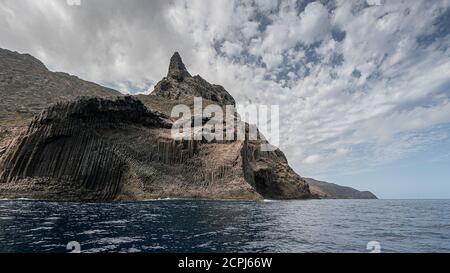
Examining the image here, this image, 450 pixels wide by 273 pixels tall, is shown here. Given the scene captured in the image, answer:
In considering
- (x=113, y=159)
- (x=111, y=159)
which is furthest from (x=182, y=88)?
(x=111, y=159)

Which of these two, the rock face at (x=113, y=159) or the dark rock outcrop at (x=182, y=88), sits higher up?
the dark rock outcrop at (x=182, y=88)

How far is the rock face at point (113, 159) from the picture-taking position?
82688 mm

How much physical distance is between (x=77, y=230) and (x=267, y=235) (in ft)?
52.5

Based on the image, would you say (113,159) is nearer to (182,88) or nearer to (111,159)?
(111,159)

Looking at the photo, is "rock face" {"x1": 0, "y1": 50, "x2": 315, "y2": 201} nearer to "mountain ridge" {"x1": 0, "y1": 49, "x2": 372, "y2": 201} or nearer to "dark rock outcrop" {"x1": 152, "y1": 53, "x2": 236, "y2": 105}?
"mountain ridge" {"x1": 0, "y1": 49, "x2": 372, "y2": 201}

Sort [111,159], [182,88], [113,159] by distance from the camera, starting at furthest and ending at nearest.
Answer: [182,88], [113,159], [111,159]

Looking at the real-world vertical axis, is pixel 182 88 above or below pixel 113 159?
above

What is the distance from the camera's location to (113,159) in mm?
92375

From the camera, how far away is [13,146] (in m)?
85.9

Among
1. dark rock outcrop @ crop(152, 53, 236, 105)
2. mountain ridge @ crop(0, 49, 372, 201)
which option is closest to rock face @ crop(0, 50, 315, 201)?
mountain ridge @ crop(0, 49, 372, 201)

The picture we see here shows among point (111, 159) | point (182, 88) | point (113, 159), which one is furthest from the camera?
point (182, 88)

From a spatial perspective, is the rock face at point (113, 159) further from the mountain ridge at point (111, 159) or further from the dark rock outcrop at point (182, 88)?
the dark rock outcrop at point (182, 88)

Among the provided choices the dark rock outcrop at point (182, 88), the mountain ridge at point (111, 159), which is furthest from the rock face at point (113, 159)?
the dark rock outcrop at point (182, 88)

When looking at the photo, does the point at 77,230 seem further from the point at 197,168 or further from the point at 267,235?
the point at 197,168
